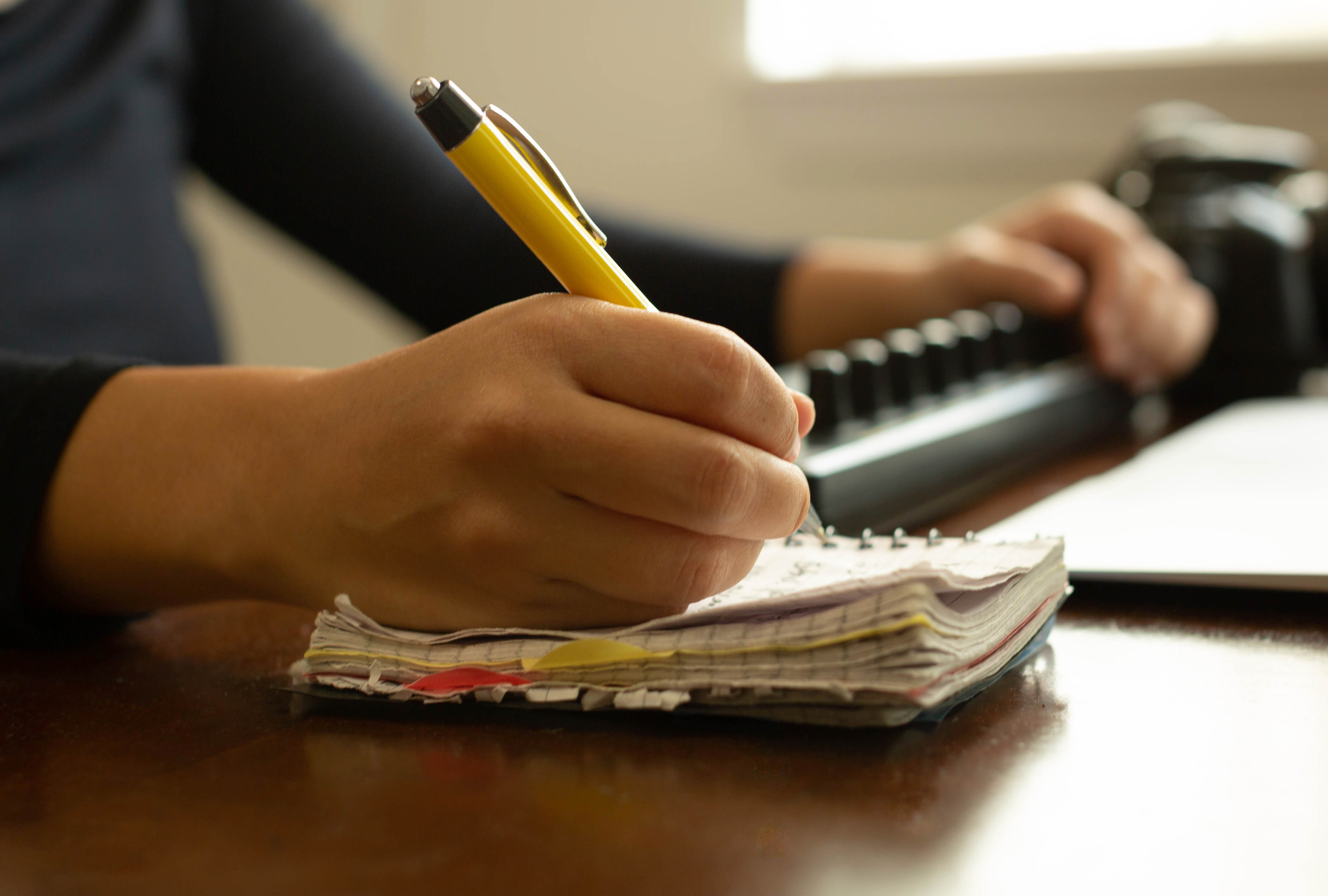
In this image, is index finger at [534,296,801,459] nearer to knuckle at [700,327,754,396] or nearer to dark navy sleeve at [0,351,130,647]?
knuckle at [700,327,754,396]

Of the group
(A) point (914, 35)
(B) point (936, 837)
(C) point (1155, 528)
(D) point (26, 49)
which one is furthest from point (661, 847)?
(A) point (914, 35)

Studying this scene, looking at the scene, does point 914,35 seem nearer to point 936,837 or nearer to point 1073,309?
point 1073,309

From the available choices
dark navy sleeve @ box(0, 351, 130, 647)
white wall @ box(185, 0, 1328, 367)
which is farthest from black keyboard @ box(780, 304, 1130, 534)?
white wall @ box(185, 0, 1328, 367)

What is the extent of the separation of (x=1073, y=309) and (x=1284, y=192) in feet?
1.21

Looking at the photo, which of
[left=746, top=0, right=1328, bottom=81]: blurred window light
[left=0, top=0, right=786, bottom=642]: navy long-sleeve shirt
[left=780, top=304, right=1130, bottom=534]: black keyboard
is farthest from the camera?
[left=746, top=0, right=1328, bottom=81]: blurred window light

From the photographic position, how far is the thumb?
0.78 meters

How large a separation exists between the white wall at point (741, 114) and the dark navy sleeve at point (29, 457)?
0.87 m

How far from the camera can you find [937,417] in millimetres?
540

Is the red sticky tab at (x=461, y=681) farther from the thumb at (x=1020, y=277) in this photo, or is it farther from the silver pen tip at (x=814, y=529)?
the thumb at (x=1020, y=277)

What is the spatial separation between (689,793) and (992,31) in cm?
130

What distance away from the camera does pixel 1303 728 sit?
0.80 feet

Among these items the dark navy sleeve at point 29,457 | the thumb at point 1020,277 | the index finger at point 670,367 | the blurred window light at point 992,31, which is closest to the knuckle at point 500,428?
the index finger at point 670,367

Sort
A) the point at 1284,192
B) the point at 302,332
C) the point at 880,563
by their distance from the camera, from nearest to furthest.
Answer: the point at 880,563
the point at 1284,192
the point at 302,332

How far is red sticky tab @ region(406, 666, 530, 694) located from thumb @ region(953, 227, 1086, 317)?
0.62 m
